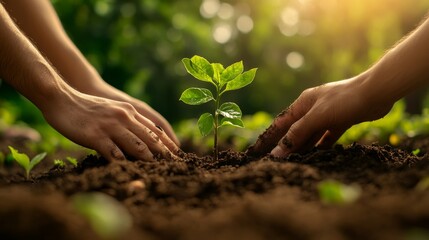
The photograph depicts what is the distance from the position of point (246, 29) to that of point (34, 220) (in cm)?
1299

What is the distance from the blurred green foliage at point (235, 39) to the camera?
943cm

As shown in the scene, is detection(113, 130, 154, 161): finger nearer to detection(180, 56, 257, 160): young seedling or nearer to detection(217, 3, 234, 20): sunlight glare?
detection(180, 56, 257, 160): young seedling

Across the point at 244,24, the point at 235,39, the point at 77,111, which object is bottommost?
the point at 235,39

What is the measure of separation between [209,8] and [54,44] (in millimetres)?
9840

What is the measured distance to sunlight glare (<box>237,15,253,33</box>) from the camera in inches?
537

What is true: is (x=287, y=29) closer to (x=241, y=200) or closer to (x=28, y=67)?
(x=28, y=67)

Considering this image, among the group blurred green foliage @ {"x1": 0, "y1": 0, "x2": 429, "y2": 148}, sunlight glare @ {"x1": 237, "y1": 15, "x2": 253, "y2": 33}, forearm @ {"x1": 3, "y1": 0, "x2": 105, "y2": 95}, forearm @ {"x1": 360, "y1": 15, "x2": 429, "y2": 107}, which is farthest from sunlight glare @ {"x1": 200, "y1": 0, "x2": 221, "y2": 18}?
forearm @ {"x1": 360, "y1": 15, "x2": 429, "y2": 107}

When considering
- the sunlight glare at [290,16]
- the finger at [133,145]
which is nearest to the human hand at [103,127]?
the finger at [133,145]

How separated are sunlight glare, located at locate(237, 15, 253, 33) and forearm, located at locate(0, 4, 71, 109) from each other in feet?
37.8

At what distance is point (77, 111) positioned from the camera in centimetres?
228

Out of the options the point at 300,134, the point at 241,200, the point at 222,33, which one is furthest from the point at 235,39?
the point at 241,200

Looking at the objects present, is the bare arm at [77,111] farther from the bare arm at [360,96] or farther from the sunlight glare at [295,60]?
the sunlight glare at [295,60]

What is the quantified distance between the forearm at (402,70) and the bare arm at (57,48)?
1360 mm

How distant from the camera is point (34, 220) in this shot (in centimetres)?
116
